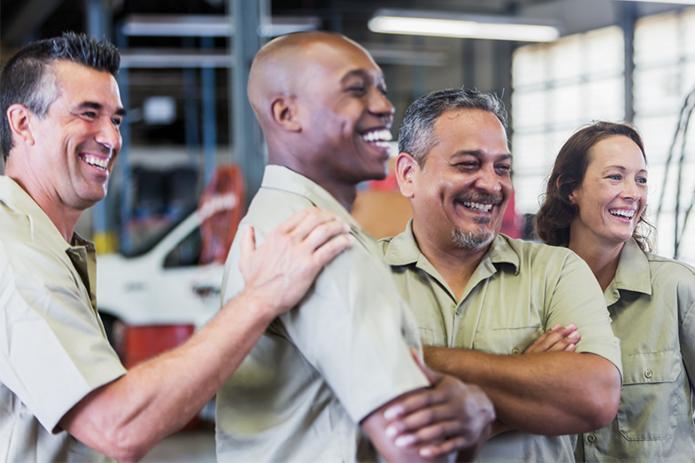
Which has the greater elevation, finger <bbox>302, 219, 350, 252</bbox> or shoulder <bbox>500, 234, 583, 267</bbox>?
finger <bbox>302, 219, 350, 252</bbox>

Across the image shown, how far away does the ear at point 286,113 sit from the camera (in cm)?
Result: 107

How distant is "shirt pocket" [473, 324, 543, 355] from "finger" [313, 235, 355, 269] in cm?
47

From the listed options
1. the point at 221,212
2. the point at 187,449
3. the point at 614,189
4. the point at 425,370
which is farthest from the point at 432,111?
the point at 187,449

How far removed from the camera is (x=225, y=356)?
1037mm

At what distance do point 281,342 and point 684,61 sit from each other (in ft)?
3.75

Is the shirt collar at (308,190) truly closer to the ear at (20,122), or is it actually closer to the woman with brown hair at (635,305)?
the woman with brown hair at (635,305)

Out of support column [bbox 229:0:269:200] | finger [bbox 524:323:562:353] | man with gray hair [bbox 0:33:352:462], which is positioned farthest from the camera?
support column [bbox 229:0:269:200]

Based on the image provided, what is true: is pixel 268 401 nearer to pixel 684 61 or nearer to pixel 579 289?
pixel 579 289

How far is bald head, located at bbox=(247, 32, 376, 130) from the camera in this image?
1.05m

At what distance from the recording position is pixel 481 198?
1323 mm

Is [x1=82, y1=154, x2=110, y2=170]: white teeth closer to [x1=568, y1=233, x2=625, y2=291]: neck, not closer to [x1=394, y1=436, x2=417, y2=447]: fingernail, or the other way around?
[x1=394, y1=436, x2=417, y2=447]: fingernail

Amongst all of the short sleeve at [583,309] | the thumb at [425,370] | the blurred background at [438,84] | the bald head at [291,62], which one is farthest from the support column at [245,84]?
the thumb at [425,370]

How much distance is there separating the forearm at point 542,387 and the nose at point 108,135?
0.90 metres

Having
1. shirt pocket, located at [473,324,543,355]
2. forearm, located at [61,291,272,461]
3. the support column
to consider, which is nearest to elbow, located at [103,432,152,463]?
forearm, located at [61,291,272,461]
